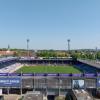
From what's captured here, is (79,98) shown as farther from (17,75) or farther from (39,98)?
(17,75)

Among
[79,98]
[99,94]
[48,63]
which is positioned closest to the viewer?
[79,98]

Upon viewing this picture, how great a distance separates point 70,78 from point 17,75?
9.62 meters

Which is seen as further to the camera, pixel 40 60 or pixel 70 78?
pixel 40 60

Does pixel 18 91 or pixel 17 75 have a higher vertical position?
pixel 17 75

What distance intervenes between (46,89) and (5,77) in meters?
7.68

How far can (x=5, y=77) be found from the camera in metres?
43.6

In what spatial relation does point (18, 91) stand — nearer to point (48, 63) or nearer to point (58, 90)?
point (58, 90)

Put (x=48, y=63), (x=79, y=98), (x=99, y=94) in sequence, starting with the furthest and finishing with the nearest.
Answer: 1. (x=48, y=63)
2. (x=99, y=94)
3. (x=79, y=98)

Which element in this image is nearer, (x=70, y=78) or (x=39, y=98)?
(x=39, y=98)

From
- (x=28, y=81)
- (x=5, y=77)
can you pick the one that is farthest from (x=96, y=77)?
(x=5, y=77)

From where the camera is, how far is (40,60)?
136750 mm

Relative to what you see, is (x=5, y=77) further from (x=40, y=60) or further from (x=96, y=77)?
(x=40, y=60)

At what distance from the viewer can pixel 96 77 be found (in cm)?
4381

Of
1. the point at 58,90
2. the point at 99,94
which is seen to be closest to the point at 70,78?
the point at 58,90
